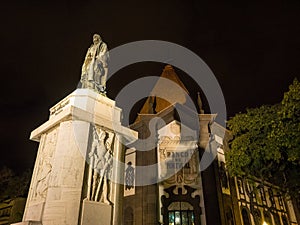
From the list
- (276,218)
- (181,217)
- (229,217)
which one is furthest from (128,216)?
(276,218)

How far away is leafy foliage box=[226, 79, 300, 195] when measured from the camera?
13.2 m

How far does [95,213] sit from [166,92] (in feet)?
109

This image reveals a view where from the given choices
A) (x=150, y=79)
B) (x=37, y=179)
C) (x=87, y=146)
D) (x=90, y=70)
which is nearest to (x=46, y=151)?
(x=37, y=179)

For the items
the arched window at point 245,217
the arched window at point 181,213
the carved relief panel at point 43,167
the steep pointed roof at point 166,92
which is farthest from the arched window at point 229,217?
the carved relief panel at point 43,167

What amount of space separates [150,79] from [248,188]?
20579 mm

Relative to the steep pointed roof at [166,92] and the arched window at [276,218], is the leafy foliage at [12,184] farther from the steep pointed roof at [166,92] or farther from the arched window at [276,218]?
the arched window at [276,218]

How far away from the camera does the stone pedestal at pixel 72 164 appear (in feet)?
18.0

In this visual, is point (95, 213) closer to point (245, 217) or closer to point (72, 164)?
point (72, 164)

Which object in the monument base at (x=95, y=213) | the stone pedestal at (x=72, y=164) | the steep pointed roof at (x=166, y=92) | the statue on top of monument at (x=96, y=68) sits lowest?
the monument base at (x=95, y=213)

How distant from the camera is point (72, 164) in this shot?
592 centimetres

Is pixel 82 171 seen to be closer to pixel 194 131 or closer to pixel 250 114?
pixel 250 114

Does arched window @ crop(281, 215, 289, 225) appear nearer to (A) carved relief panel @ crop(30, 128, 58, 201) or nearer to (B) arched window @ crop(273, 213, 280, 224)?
(B) arched window @ crop(273, 213, 280, 224)

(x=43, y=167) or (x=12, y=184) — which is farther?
(x=12, y=184)

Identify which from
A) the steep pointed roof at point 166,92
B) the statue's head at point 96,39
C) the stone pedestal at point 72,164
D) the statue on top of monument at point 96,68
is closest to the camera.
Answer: the stone pedestal at point 72,164
